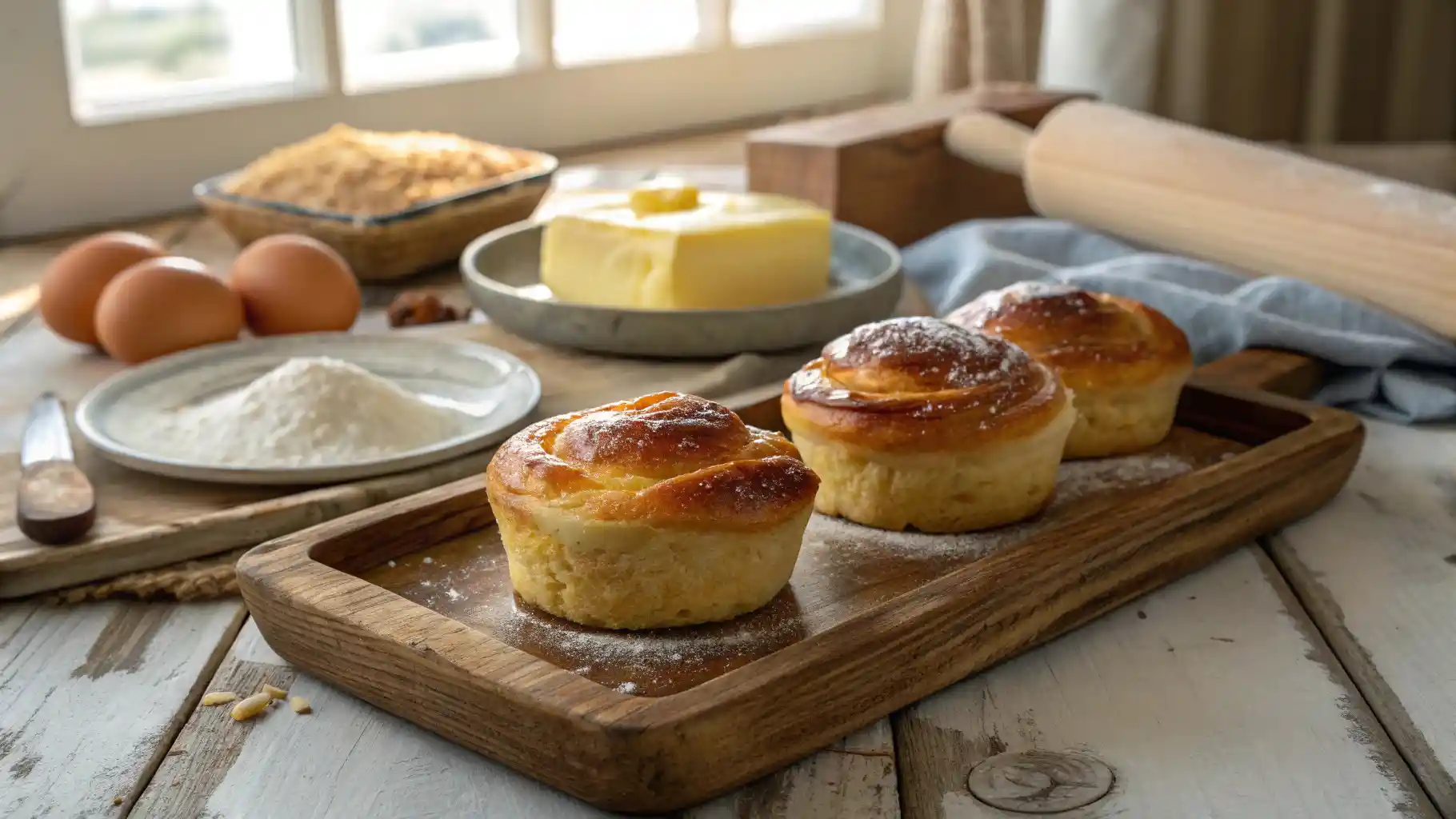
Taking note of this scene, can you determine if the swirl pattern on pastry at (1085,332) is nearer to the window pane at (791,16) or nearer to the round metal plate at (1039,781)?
the round metal plate at (1039,781)

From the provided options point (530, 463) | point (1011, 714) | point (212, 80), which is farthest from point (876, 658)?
point (212, 80)

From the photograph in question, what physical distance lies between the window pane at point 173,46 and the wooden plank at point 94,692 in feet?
4.80

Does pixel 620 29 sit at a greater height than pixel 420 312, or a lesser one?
greater

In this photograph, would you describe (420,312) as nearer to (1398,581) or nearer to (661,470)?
(661,470)

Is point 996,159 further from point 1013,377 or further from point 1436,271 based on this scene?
point 1013,377

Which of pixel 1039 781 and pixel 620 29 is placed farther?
pixel 620 29

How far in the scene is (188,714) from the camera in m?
1.09

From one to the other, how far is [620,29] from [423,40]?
530mm

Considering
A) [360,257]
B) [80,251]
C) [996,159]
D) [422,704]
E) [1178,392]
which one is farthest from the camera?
[996,159]

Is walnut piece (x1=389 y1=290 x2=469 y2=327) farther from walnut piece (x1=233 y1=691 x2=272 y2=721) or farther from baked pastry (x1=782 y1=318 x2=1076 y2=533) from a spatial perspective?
walnut piece (x1=233 y1=691 x2=272 y2=721)

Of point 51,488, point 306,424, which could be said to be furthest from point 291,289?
point 51,488

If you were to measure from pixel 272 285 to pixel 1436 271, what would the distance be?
4.58ft

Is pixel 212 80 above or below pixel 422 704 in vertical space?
above

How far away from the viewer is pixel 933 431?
1256mm
